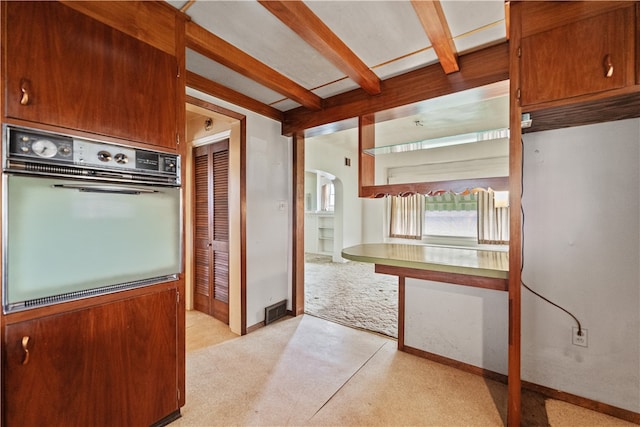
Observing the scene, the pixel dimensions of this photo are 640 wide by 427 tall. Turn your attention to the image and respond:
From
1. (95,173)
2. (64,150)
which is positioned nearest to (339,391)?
(95,173)

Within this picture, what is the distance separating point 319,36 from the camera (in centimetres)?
168

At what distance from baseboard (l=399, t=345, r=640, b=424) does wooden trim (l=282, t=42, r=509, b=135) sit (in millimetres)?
2112

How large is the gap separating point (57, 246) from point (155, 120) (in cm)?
77

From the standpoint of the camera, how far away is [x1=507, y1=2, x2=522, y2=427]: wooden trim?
4.86ft

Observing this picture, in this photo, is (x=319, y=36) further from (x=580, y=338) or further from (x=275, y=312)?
(x=275, y=312)

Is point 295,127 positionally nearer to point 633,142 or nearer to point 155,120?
point 155,120

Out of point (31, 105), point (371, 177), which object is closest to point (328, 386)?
point (371, 177)

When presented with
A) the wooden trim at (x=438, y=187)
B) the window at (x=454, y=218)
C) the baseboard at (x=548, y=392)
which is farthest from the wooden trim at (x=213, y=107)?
the window at (x=454, y=218)

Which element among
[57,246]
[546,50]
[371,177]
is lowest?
[57,246]

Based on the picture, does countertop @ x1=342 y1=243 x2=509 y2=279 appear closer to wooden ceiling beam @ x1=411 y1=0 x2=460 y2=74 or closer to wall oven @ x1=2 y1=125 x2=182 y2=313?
wall oven @ x1=2 y1=125 x2=182 y2=313

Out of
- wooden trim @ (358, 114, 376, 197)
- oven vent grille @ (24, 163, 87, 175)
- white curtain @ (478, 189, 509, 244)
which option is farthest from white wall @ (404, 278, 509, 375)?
white curtain @ (478, 189, 509, 244)

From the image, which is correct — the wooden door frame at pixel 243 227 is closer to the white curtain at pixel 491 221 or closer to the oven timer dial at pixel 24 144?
the oven timer dial at pixel 24 144

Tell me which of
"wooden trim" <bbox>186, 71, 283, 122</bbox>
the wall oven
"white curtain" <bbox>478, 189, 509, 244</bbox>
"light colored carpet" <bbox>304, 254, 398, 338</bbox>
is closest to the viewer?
the wall oven

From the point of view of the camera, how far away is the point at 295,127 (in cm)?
312
